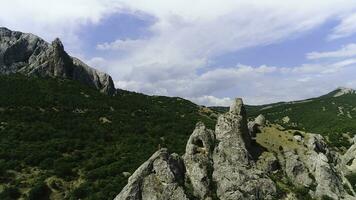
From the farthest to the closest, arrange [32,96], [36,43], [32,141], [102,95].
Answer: [36,43] → [102,95] → [32,96] → [32,141]

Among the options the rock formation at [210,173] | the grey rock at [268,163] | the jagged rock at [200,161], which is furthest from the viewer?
the grey rock at [268,163]

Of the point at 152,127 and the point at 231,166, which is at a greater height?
the point at 152,127

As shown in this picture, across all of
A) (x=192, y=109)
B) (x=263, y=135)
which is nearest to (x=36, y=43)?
(x=192, y=109)

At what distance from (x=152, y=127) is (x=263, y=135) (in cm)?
5099

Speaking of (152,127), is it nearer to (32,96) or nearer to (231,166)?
(32,96)

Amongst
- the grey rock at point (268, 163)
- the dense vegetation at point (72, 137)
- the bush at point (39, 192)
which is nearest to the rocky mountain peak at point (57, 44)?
the dense vegetation at point (72, 137)

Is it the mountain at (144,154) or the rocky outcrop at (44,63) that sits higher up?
the rocky outcrop at (44,63)

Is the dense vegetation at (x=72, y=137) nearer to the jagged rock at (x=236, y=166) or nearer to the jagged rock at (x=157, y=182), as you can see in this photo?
the jagged rock at (x=157, y=182)

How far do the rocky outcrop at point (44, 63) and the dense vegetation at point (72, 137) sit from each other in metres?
8.88

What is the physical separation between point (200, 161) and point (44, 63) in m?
113

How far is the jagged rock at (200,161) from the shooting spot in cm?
5838

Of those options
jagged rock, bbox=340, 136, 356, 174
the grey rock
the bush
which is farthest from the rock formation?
jagged rock, bbox=340, 136, 356, 174

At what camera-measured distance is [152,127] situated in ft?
395

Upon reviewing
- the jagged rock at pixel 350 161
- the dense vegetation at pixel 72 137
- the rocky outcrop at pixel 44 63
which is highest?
the rocky outcrop at pixel 44 63
